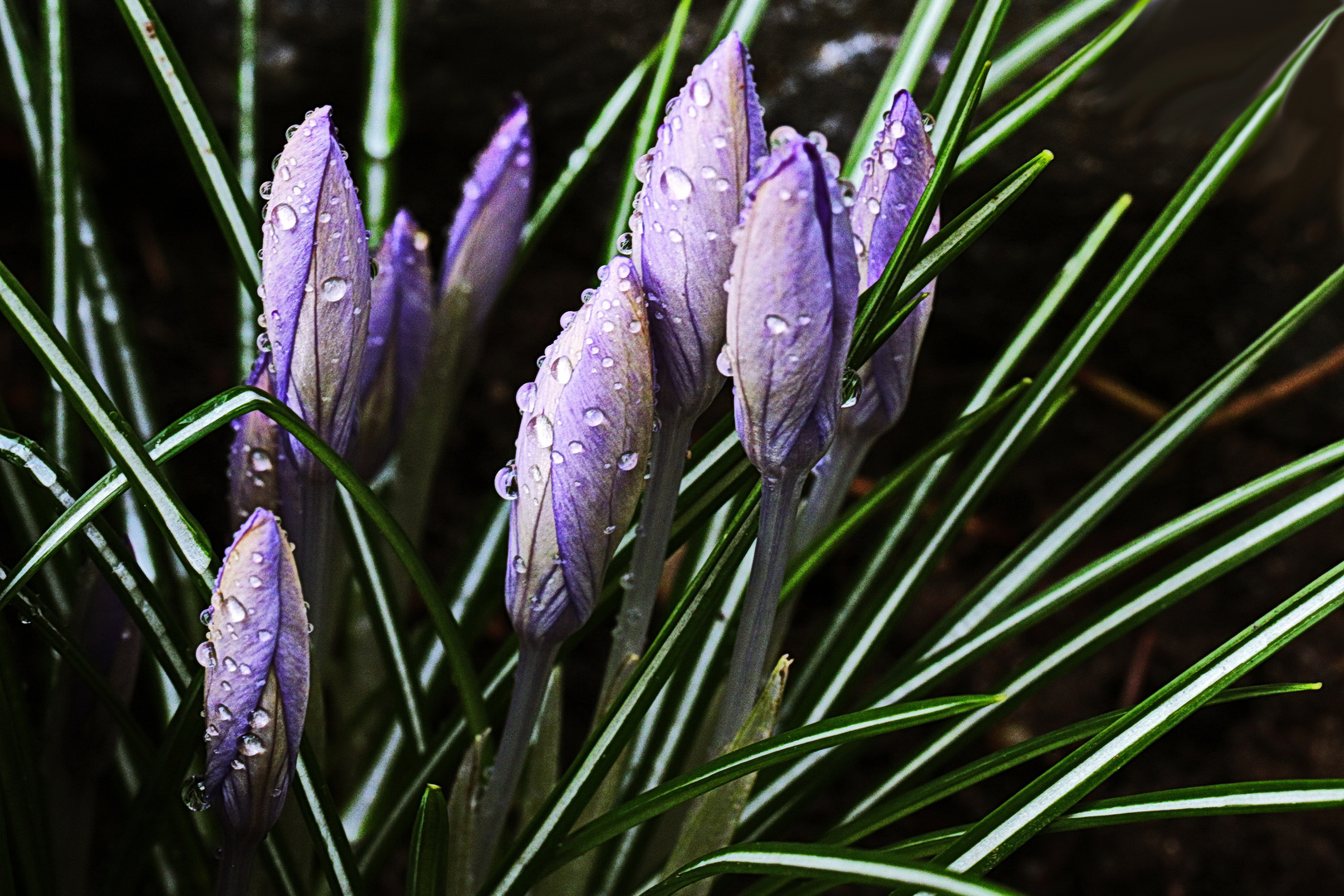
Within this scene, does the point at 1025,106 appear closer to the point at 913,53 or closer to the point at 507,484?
the point at 913,53

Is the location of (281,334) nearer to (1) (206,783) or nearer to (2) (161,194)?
(1) (206,783)

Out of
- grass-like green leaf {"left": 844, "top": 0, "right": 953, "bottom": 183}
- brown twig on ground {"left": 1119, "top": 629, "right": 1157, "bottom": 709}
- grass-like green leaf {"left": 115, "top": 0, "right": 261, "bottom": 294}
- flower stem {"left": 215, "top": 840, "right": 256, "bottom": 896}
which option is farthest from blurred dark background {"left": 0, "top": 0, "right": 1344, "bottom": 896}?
flower stem {"left": 215, "top": 840, "right": 256, "bottom": 896}

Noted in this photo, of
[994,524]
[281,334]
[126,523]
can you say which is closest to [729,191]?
[281,334]

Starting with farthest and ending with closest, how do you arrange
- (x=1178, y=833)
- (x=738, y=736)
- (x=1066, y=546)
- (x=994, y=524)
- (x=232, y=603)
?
1. (x=994, y=524)
2. (x=1178, y=833)
3. (x=1066, y=546)
4. (x=738, y=736)
5. (x=232, y=603)

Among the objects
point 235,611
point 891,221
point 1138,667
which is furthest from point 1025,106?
point 1138,667

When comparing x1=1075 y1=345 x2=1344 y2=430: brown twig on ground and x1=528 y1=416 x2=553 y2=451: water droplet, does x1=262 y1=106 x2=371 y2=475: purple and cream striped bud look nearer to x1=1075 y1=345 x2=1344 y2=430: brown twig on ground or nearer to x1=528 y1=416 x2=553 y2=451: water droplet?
x1=528 y1=416 x2=553 y2=451: water droplet
